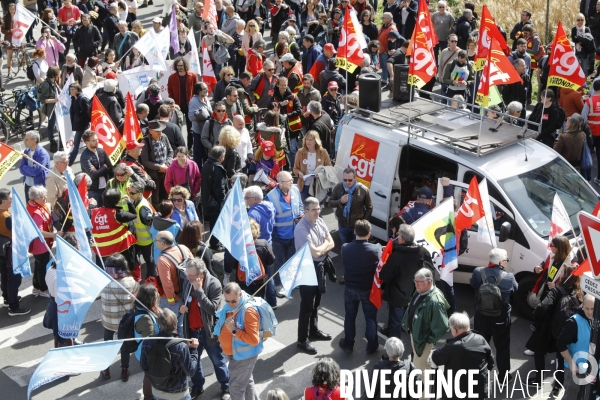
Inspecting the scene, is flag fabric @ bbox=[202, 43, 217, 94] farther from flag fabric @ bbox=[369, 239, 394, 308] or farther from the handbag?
flag fabric @ bbox=[369, 239, 394, 308]

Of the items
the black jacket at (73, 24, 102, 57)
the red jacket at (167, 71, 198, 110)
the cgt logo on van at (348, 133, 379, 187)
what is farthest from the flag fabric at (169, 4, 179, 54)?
the cgt logo on van at (348, 133, 379, 187)

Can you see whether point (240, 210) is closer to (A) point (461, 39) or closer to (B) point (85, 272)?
(B) point (85, 272)

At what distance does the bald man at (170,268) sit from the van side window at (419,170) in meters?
3.56

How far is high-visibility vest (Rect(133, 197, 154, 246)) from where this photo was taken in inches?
426

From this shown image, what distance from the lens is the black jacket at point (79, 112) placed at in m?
14.9

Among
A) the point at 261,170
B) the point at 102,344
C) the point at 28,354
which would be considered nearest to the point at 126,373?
the point at 28,354

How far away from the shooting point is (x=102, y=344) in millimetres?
7234

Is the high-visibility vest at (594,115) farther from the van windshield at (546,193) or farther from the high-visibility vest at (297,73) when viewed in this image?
the high-visibility vest at (297,73)

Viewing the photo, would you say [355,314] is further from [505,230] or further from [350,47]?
[350,47]

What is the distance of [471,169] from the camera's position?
1064 cm

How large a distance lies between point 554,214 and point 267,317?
3.78 meters

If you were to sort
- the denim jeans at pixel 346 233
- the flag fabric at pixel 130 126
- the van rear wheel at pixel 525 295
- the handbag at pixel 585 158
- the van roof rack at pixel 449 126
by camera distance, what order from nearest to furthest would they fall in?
the van rear wheel at pixel 525 295 → the van roof rack at pixel 449 126 → the denim jeans at pixel 346 233 → the flag fabric at pixel 130 126 → the handbag at pixel 585 158

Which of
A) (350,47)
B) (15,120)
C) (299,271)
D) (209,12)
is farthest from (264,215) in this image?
(209,12)

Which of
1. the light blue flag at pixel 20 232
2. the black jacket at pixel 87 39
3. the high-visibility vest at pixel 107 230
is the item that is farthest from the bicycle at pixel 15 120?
the light blue flag at pixel 20 232
